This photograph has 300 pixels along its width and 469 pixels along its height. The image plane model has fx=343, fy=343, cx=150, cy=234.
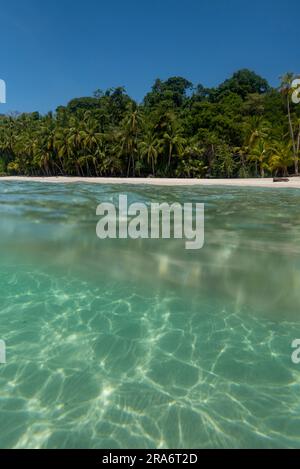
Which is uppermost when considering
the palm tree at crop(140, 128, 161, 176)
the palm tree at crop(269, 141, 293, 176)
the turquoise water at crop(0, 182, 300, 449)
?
the palm tree at crop(140, 128, 161, 176)

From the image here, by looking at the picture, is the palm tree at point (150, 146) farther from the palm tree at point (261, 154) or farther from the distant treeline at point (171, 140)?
the palm tree at point (261, 154)

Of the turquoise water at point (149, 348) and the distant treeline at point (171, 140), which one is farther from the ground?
the distant treeline at point (171, 140)

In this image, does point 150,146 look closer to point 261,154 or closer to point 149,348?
point 261,154

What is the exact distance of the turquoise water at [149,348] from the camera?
3414 mm

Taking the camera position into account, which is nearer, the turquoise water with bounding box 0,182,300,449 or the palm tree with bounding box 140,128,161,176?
the turquoise water with bounding box 0,182,300,449

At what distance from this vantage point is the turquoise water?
11.2 feet

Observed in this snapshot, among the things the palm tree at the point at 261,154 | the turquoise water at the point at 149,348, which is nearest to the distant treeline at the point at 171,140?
the palm tree at the point at 261,154

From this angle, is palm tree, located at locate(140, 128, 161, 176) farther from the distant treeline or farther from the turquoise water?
the turquoise water

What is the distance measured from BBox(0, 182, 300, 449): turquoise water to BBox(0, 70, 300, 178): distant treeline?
3544 cm

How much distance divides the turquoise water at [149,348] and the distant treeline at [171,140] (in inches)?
1395

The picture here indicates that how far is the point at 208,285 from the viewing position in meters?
6.84

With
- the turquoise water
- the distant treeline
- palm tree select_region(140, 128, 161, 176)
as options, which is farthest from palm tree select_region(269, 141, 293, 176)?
the turquoise water
